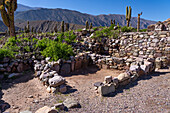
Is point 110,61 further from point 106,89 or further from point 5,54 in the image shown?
point 5,54

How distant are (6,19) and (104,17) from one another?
138 meters

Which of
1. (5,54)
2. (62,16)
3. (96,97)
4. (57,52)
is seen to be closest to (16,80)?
(5,54)

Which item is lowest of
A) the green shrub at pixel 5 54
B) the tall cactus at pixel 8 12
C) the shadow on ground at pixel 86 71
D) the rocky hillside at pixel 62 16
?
the shadow on ground at pixel 86 71

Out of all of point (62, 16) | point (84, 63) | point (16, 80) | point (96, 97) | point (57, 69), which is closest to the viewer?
point (96, 97)

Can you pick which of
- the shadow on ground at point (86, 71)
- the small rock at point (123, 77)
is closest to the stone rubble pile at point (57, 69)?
the shadow on ground at point (86, 71)

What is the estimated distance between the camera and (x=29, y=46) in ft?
26.6

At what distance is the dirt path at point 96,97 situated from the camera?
337cm

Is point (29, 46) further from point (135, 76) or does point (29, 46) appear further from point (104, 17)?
point (104, 17)

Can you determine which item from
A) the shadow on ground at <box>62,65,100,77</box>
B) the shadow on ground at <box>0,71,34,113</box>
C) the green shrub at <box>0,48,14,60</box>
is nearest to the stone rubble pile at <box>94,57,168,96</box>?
the shadow on ground at <box>62,65,100,77</box>

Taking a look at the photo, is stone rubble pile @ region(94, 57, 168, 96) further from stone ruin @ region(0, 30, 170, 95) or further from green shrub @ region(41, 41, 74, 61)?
green shrub @ region(41, 41, 74, 61)

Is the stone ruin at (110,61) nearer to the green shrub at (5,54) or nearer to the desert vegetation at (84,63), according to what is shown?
the desert vegetation at (84,63)

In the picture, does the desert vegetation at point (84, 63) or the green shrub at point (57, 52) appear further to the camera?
the green shrub at point (57, 52)

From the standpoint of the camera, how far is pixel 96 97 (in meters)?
4.07

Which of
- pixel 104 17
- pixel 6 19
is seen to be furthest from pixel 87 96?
pixel 104 17
